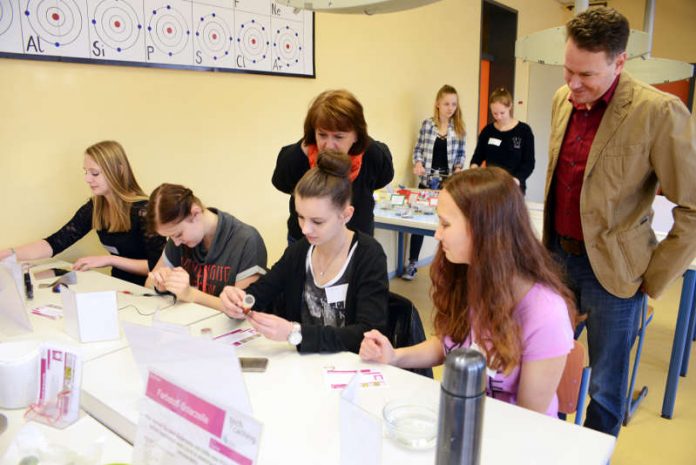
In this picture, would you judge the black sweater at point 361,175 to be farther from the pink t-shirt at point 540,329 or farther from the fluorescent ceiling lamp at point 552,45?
the pink t-shirt at point 540,329

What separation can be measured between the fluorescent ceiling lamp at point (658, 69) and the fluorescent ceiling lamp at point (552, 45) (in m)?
0.34

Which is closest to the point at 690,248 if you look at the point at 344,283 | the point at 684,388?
the point at 344,283

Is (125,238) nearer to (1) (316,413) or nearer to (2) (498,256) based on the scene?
(1) (316,413)

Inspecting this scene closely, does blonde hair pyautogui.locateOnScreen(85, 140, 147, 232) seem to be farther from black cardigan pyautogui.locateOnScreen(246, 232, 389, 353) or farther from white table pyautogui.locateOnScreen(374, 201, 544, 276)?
white table pyautogui.locateOnScreen(374, 201, 544, 276)

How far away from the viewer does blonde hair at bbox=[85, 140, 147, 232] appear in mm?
2244

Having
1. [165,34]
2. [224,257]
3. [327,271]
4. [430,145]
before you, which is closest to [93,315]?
[224,257]

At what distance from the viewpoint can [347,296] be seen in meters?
1.62

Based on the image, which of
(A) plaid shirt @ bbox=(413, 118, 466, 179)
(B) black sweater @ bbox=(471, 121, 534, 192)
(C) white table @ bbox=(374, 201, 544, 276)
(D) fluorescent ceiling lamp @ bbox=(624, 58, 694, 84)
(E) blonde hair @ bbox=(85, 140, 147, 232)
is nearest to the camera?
(E) blonde hair @ bbox=(85, 140, 147, 232)

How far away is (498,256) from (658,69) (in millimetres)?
1818

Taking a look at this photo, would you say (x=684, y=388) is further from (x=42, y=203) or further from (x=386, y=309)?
(x=42, y=203)

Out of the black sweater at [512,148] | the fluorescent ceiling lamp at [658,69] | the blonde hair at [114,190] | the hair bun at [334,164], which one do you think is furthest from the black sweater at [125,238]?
the black sweater at [512,148]

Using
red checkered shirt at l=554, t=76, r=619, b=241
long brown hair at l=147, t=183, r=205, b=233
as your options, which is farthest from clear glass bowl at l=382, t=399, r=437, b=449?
long brown hair at l=147, t=183, r=205, b=233

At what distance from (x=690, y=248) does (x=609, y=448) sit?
0.87m

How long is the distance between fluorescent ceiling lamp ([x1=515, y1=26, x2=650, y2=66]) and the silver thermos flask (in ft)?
6.24
